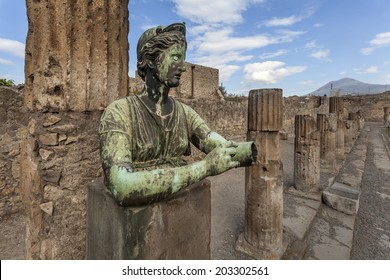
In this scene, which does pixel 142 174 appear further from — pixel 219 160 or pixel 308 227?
pixel 308 227

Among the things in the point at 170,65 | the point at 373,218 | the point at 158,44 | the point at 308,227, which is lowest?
the point at 373,218

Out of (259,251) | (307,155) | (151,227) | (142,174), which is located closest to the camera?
(142,174)

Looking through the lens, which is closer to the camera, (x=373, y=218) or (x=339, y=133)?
(x=373, y=218)

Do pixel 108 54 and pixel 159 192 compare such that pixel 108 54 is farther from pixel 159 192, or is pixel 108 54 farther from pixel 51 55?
pixel 159 192

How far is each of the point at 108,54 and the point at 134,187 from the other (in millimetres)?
1677

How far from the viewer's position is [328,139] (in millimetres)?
7758

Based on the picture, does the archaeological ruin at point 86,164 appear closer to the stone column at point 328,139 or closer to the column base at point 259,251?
the column base at point 259,251

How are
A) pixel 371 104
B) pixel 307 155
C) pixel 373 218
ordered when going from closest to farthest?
pixel 373 218 → pixel 307 155 → pixel 371 104

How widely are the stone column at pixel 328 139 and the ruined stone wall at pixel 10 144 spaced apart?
849 centimetres

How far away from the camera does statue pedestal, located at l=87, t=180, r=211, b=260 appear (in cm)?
119

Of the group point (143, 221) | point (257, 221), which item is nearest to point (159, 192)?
point (143, 221)

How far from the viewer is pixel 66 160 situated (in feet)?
7.11

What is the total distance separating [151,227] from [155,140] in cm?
51

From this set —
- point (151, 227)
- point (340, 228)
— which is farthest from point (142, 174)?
point (340, 228)
